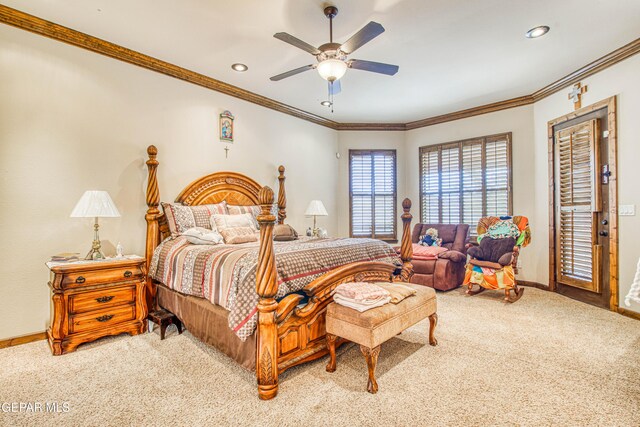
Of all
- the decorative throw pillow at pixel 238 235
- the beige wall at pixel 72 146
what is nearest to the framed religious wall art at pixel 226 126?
the beige wall at pixel 72 146

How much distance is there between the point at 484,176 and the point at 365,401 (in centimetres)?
471

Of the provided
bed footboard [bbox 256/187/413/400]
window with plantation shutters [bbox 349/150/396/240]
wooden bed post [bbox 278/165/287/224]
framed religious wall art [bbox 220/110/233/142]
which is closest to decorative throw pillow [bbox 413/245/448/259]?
window with plantation shutters [bbox 349/150/396/240]

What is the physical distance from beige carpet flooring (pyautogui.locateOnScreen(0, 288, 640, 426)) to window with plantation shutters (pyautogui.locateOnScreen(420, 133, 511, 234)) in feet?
8.74

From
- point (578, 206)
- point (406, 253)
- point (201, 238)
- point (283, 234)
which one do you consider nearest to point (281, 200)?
point (283, 234)

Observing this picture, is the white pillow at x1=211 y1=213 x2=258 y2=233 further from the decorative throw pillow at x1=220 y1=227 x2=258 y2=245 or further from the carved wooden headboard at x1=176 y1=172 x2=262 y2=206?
the carved wooden headboard at x1=176 y1=172 x2=262 y2=206

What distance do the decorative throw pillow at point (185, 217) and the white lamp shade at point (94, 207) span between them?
64 cm

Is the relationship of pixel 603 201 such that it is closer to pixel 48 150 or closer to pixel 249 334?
pixel 249 334

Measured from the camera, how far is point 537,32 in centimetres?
316

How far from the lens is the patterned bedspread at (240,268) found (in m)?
2.11

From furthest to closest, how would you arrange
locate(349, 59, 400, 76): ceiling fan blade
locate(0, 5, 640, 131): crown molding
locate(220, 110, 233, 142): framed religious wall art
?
locate(220, 110, 233, 142): framed religious wall art, locate(0, 5, 640, 131): crown molding, locate(349, 59, 400, 76): ceiling fan blade

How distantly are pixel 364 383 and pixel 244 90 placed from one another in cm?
412

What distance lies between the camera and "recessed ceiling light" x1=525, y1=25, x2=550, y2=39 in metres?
3.11

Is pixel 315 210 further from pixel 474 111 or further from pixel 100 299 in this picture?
pixel 474 111

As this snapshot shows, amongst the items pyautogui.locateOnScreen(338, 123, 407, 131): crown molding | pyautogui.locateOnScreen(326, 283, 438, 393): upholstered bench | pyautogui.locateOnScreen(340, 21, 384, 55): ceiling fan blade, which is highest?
pyautogui.locateOnScreen(338, 123, 407, 131): crown molding
